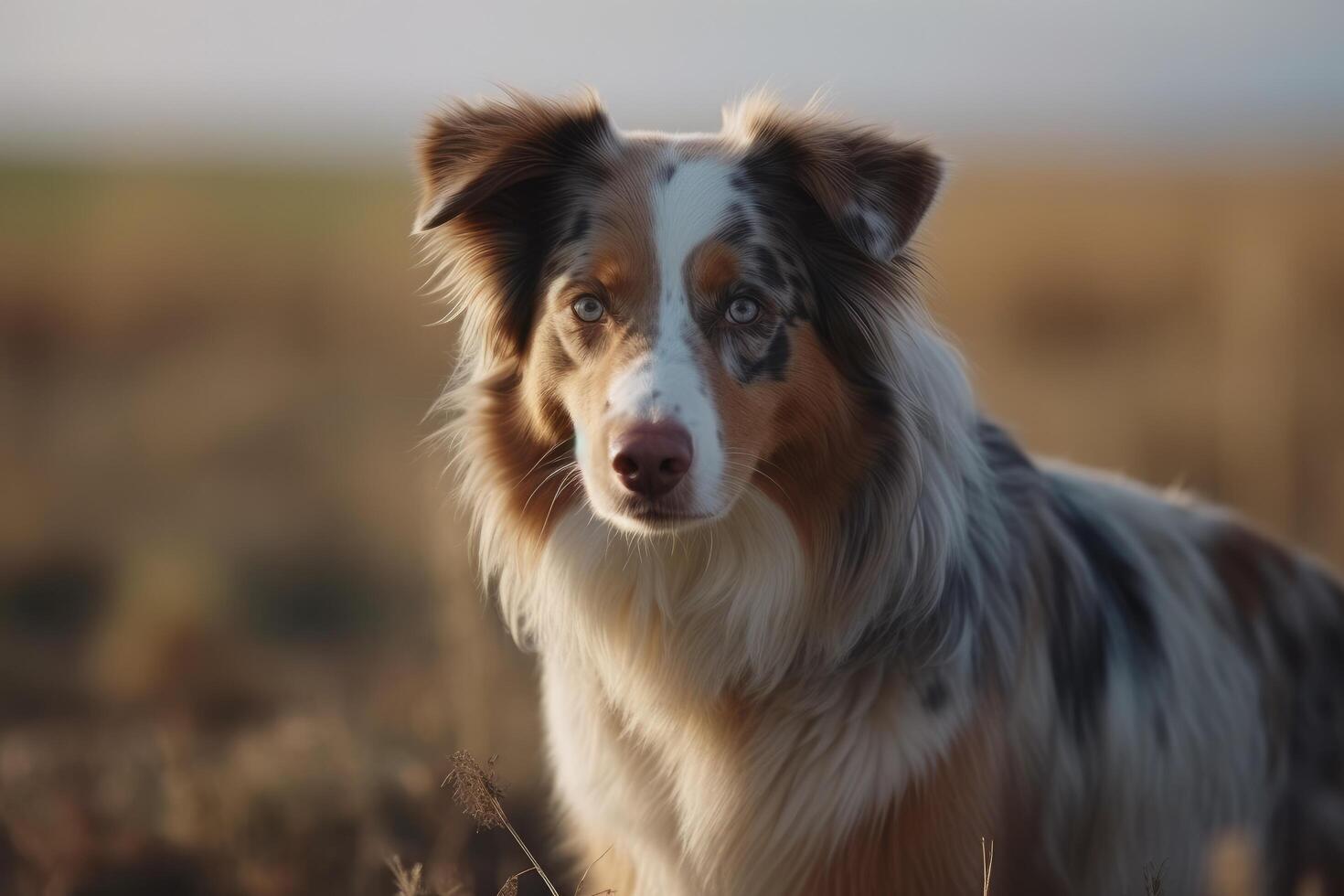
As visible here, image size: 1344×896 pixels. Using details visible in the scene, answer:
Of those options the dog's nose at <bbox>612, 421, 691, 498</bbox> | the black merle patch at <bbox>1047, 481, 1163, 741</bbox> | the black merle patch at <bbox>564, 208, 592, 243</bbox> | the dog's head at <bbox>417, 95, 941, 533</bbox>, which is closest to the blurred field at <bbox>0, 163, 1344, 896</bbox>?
the dog's head at <bbox>417, 95, 941, 533</bbox>

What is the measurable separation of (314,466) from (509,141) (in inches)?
298

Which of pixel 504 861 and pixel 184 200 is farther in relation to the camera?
pixel 184 200

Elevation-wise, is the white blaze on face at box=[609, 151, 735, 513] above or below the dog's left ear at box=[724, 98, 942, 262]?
below

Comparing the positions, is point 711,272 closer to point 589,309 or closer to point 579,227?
point 589,309

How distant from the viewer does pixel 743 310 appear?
3.29m

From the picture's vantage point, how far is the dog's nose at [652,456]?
2951 millimetres

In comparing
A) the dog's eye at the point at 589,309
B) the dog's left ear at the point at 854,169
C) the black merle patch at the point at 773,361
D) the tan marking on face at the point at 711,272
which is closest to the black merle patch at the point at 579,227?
the dog's eye at the point at 589,309

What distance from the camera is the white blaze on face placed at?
9.91 feet

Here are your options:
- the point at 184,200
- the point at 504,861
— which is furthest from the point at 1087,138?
the point at 504,861

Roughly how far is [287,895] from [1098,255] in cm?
1446

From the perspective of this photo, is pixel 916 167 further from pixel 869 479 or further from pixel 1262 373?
pixel 1262 373

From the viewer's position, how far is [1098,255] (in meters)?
17.0

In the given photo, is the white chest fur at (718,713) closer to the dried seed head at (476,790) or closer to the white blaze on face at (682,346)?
the white blaze on face at (682,346)

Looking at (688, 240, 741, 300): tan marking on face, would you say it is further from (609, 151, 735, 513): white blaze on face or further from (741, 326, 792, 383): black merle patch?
(741, 326, 792, 383): black merle patch
